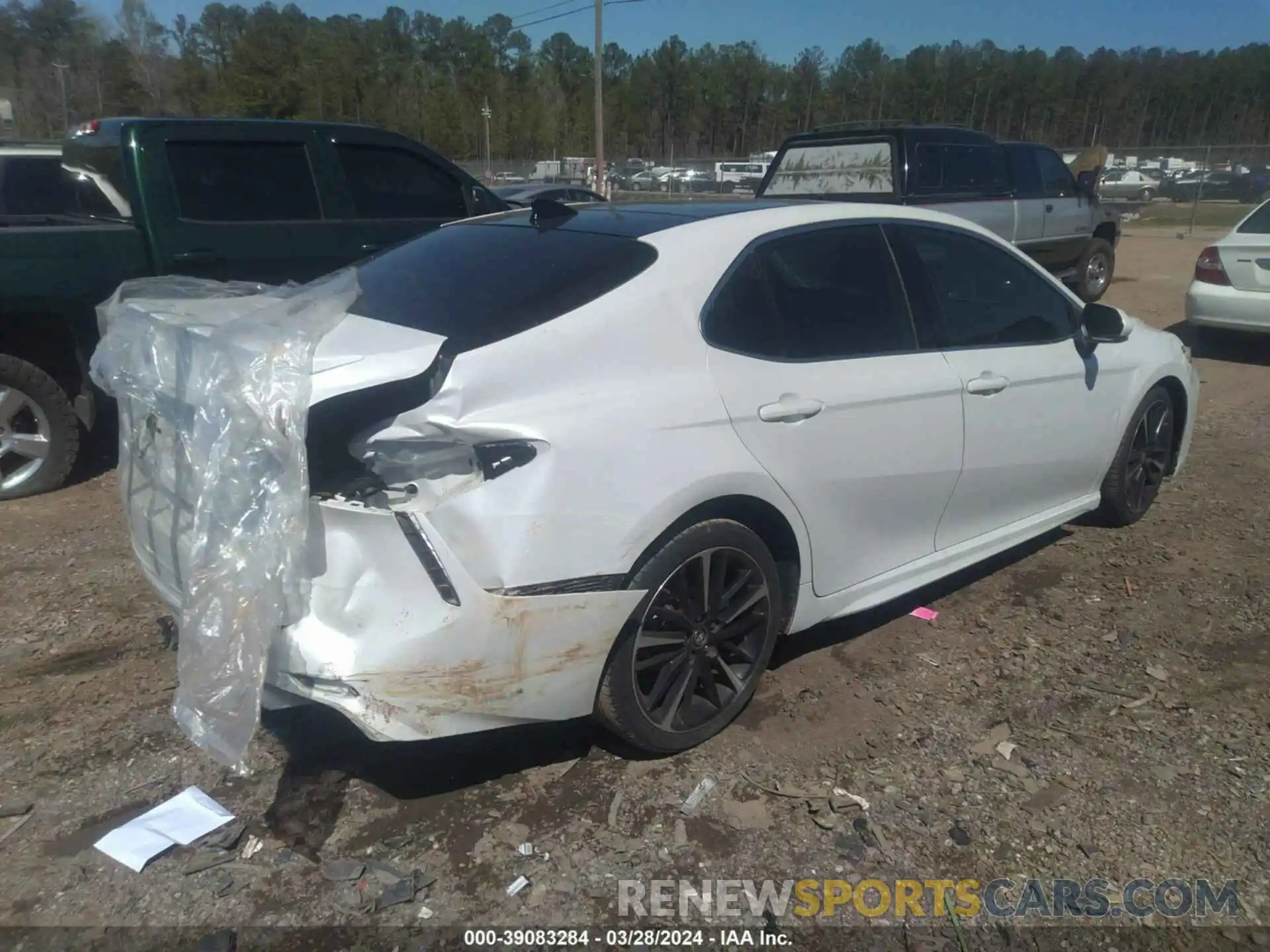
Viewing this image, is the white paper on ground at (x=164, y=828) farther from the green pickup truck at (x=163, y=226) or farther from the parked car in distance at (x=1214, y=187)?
the parked car in distance at (x=1214, y=187)

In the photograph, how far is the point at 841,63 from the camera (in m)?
84.6

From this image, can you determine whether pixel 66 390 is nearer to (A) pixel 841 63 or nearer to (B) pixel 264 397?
(B) pixel 264 397

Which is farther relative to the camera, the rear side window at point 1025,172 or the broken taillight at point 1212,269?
the rear side window at point 1025,172

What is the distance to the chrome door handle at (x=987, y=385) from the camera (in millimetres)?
3702

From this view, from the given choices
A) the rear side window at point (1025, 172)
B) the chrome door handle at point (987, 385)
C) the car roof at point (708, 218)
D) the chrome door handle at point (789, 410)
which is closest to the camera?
the chrome door handle at point (789, 410)

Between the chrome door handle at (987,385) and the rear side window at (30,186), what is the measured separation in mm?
6353

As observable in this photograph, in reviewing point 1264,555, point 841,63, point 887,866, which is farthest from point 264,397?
point 841,63

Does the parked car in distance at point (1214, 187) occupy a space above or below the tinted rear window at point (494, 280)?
below

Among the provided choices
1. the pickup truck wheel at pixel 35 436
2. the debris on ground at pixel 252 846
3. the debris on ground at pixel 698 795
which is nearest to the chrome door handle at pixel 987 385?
the debris on ground at pixel 698 795

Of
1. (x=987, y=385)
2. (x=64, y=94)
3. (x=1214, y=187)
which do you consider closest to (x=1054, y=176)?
(x=987, y=385)

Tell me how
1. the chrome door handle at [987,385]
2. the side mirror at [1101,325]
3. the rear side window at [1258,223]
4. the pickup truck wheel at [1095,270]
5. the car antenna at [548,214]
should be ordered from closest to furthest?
1. the car antenna at [548,214]
2. the chrome door handle at [987,385]
3. the side mirror at [1101,325]
4. the rear side window at [1258,223]
5. the pickup truck wheel at [1095,270]

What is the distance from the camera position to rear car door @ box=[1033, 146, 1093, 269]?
37.1 feet

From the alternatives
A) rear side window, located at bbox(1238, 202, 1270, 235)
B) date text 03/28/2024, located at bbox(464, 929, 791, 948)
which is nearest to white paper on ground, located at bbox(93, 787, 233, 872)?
date text 03/28/2024, located at bbox(464, 929, 791, 948)

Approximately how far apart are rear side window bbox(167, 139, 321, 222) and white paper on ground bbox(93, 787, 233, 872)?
3899 mm
